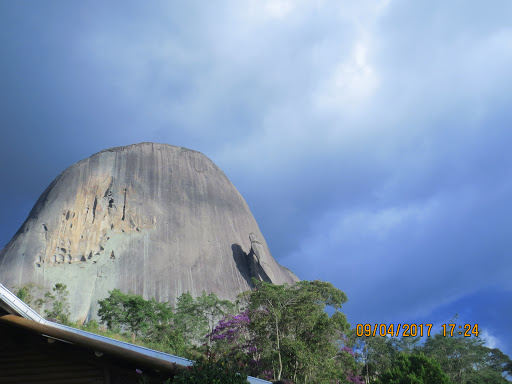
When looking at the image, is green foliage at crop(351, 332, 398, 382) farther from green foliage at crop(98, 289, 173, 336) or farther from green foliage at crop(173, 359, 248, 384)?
green foliage at crop(173, 359, 248, 384)

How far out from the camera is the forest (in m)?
16.5

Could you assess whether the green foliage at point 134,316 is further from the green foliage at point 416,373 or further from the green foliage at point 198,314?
the green foliage at point 416,373

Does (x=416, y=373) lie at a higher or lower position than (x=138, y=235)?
lower

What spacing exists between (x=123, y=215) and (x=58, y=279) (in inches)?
427

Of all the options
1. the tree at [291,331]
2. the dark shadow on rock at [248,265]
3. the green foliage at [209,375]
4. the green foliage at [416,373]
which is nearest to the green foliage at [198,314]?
the tree at [291,331]

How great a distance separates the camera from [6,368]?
6773mm

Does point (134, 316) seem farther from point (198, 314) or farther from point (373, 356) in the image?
point (373, 356)

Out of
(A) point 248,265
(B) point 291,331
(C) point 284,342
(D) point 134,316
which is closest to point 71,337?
(C) point 284,342

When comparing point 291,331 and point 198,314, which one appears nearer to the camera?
point 291,331

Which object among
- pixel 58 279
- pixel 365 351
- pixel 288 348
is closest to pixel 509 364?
pixel 365 351

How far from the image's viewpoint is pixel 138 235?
49.2 m

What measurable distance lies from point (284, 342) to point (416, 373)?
9.90 m

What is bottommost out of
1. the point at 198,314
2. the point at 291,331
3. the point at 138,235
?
the point at 291,331

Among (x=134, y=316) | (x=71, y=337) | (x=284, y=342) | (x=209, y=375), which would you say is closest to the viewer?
(x=209, y=375)
